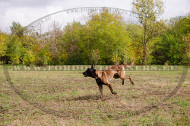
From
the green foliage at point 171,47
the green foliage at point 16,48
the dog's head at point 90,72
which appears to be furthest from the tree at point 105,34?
the green foliage at point 171,47

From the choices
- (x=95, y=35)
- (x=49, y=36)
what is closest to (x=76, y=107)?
(x=49, y=36)

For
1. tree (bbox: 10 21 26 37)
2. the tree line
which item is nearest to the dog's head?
the tree line

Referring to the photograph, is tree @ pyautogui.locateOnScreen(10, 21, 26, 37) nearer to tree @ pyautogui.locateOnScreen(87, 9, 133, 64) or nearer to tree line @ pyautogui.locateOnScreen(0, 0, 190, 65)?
tree line @ pyautogui.locateOnScreen(0, 0, 190, 65)

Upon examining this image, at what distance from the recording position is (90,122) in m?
5.97

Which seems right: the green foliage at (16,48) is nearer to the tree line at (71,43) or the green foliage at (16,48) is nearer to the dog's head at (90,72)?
the tree line at (71,43)

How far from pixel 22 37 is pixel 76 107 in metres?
4.36

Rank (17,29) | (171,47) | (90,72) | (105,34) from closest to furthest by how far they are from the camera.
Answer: (90,72) < (17,29) < (105,34) < (171,47)

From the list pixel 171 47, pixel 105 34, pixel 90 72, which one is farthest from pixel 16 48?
pixel 171 47

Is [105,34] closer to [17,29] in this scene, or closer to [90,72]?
[90,72]

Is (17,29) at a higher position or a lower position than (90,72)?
higher

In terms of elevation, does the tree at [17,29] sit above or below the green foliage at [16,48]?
above

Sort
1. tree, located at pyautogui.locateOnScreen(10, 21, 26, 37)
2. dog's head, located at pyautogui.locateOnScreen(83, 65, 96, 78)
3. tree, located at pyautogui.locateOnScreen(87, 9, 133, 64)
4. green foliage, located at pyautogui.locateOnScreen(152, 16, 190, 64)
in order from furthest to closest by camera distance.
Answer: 1. green foliage, located at pyautogui.locateOnScreen(152, 16, 190, 64)
2. tree, located at pyautogui.locateOnScreen(87, 9, 133, 64)
3. tree, located at pyautogui.locateOnScreen(10, 21, 26, 37)
4. dog's head, located at pyautogui.locateOnScreen(83, 65, 96, 78)

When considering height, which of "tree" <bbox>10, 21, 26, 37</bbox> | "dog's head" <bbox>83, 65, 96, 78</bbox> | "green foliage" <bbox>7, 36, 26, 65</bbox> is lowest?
"dog's head" <bbox>83, 65, 96, 78</bbox>

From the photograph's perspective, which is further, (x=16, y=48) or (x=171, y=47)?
(x=171, y=47)
